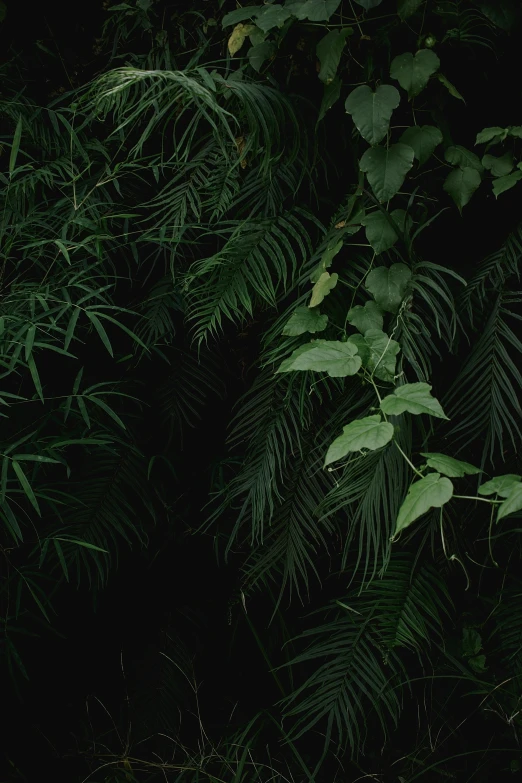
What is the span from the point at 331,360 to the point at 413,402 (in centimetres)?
14

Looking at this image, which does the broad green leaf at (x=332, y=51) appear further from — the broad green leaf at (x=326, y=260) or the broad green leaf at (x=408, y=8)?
the broad green leaf at (x=326, y=260)

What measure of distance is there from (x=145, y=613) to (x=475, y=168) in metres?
1.06

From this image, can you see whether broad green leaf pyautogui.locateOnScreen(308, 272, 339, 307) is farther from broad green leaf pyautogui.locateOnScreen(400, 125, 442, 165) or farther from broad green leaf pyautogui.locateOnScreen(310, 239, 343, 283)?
broad green leaf pyautogui.locateOnScreen(400, 125, 442, 165)

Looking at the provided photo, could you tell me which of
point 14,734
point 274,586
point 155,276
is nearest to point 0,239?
point 155,276

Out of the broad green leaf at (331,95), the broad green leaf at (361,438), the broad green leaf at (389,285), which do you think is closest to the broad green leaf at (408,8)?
the broad green leaf at (331,95)

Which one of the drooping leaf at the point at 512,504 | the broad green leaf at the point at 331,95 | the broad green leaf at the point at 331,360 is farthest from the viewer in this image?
the broad green leaf at the point at 331,95

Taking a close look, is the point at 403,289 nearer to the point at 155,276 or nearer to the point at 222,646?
the point at 155,276

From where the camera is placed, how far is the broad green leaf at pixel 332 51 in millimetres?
1060

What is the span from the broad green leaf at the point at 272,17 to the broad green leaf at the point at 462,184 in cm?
34

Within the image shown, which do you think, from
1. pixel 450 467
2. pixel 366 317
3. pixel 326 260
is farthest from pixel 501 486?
pixel 326 260

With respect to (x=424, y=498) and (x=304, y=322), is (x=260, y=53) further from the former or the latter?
(x=424, y=498)

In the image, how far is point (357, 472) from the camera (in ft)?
3.65

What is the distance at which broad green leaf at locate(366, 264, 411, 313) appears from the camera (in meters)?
1.08

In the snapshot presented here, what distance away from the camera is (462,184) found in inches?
42.4
